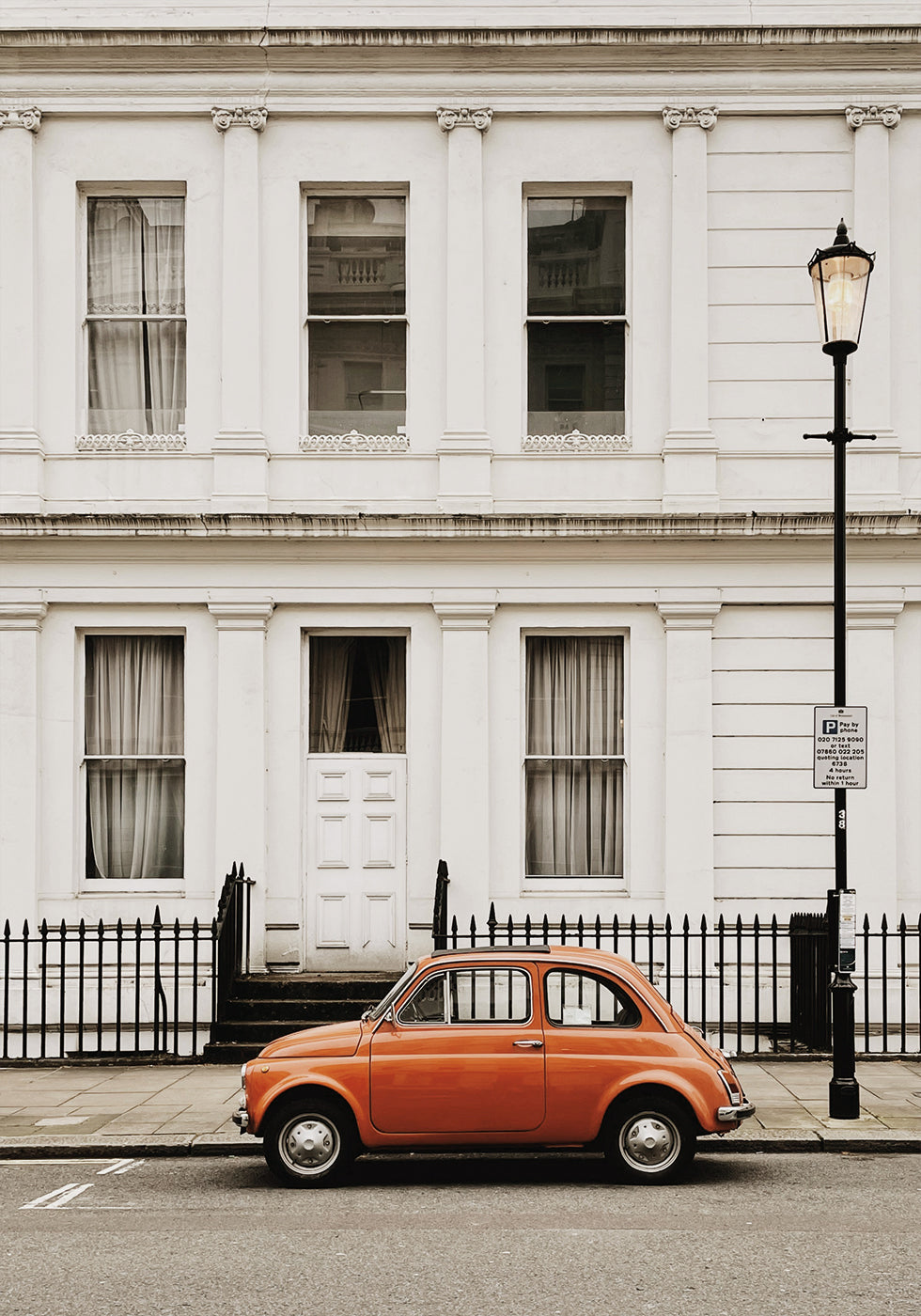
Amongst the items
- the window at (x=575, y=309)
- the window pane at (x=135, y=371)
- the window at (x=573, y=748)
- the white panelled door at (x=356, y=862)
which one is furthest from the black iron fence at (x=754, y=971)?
the window pane at (x=135, y=371)

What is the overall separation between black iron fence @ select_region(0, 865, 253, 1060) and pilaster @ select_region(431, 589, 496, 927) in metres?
2.28

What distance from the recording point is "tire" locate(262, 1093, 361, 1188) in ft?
29.9

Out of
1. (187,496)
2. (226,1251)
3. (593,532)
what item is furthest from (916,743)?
(226,1251)

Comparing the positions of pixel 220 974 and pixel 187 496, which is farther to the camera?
pixel 187 496

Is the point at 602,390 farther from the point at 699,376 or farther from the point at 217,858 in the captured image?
the point at 217,858

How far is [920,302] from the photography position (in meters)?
15.3

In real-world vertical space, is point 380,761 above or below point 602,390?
below

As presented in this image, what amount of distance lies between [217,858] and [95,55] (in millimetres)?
8886

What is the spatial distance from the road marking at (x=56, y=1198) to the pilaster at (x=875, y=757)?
8854 millimetres

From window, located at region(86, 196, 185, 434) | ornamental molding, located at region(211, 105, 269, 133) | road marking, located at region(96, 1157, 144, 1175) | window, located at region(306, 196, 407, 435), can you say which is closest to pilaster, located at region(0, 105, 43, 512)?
window, located at region(86, 196, 185, 434)

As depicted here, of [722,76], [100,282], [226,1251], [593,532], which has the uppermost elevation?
[722,76]

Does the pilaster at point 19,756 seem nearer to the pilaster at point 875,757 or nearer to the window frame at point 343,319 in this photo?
the window frame at point 343,319

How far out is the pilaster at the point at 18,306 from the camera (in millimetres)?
15312

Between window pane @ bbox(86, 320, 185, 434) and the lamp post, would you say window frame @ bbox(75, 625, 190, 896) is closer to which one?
window pane @ bbox(86, 320, 185, 434)
